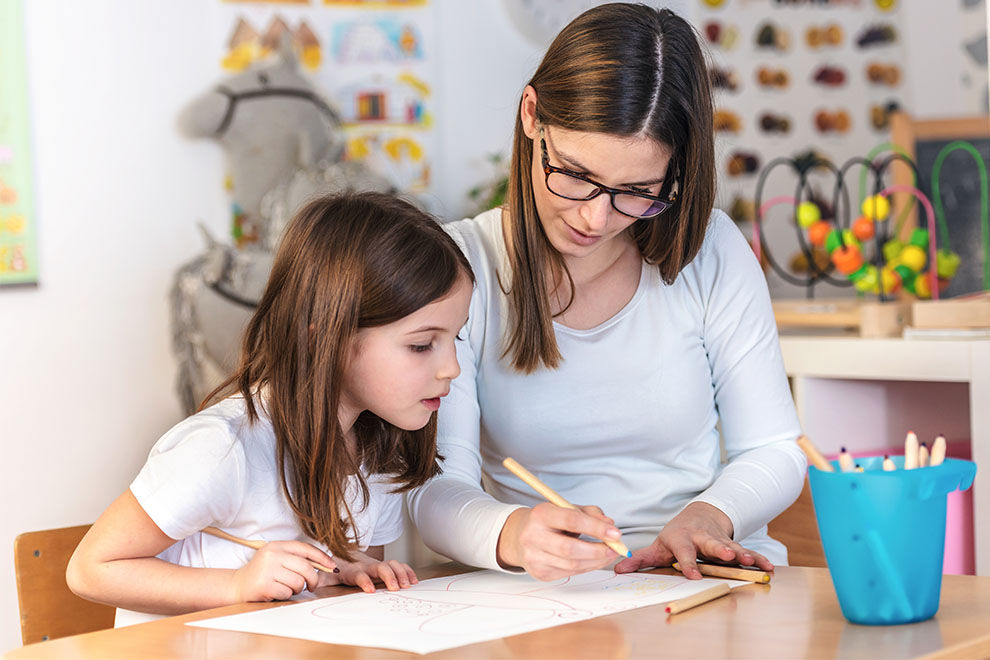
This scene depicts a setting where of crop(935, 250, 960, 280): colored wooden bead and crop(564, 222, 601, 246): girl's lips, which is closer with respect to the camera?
crop(564, 222, 601, 246): girl's lips

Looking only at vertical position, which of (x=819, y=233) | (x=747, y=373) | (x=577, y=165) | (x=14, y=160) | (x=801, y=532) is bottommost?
(x=801, y=532)

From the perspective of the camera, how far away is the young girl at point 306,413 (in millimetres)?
1002

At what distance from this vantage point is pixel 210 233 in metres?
2.50

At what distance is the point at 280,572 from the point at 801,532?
0.69 metres

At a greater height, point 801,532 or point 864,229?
point 864,229

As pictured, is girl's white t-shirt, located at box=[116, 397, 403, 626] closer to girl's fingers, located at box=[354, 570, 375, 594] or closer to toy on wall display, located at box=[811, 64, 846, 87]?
girl's fingers, located at box=[354, 570, 375, 594]

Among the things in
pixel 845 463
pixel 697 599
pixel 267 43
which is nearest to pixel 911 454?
pixel 845 463

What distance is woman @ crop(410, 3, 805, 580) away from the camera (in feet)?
3.70

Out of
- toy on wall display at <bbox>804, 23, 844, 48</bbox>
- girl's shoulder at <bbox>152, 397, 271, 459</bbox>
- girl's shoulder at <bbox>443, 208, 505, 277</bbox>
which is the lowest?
girl's shoulder at <bbox>152, 397, 271, 459</bbox>

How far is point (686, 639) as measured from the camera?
77 cm

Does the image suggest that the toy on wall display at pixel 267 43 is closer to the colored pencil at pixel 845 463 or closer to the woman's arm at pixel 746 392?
the woman's arm at pixel 746 392

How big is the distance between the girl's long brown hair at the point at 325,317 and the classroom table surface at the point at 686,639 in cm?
21

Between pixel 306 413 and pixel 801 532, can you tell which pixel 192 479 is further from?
pixel 801 532

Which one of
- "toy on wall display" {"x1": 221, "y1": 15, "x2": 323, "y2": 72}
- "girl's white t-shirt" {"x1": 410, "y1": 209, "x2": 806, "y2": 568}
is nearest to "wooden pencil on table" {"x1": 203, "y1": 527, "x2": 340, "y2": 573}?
"girl's white t-shirt" {"x1": 410, "y1": 209, "x2": 806, "y2": 568}
